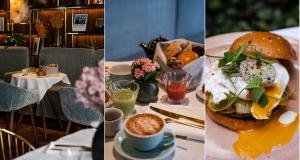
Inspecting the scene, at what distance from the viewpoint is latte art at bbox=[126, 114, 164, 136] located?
148 centimetres

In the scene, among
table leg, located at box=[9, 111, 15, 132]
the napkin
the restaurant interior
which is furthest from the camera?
table leg, located at box=[9, 111, 15, 132]

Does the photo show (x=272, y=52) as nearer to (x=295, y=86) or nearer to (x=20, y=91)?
(x=295, y=86)

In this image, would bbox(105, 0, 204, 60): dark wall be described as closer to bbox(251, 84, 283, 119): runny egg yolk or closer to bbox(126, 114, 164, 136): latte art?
bbox(126, 114, 164, 136): latte art

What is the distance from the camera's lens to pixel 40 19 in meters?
1.59

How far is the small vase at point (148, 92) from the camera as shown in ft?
5.00

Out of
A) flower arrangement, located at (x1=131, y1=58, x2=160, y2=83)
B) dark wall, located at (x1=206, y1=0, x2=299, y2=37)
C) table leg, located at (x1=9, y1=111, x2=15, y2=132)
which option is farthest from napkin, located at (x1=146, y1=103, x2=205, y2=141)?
table leg, located at (x1=9, y1=111, x2=15, y2=132)

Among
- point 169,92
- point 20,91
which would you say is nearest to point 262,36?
point 169,92

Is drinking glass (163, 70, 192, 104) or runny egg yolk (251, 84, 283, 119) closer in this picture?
runny egg yolk (251, 84, 283, 119)

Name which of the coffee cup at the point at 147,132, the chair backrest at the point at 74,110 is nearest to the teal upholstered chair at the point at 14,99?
the chair backrest at the point at 74,110

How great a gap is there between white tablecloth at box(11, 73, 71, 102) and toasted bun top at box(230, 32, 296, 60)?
32.9 inches

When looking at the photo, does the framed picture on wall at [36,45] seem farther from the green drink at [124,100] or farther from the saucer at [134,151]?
the saucer at [134,151]

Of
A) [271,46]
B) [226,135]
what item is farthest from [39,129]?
[271,46]

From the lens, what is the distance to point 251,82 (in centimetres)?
138

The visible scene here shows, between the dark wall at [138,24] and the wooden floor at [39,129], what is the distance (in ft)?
1.36
